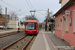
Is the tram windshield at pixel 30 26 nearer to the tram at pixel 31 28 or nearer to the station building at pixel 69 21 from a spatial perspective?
the tram at pixel 31 28

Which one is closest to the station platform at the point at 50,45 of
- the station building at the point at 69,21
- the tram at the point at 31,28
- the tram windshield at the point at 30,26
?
the station building at the point at 69,21

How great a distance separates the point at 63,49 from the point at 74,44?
4.25 ft

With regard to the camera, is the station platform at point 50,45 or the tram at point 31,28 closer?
the station platform at point 50,45

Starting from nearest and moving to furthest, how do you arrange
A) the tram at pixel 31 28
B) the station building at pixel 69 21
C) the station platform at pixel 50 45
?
the station platform at pixel 50 45
the station building at pixel 69 21
the tram at pixel 31 28

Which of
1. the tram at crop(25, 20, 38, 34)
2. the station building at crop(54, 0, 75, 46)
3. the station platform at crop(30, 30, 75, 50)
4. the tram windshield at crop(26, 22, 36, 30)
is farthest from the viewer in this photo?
the tram windshield at crop(26, 22, 36, 30)

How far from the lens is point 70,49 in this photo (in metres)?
7.82

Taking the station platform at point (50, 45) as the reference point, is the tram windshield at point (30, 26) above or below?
above

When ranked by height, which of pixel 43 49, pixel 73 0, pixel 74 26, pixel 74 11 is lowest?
pixel 43 49

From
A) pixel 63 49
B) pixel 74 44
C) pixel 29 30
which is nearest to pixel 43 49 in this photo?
pixel 63 49

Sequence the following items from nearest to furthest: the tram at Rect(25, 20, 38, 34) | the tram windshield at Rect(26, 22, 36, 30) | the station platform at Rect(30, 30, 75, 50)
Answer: the station platform at Rect(30, 30, 75, 50) → the tram at Rect(25, 20, 38, 34) → the tram windshield at Rect(26, 22, 36, 30)

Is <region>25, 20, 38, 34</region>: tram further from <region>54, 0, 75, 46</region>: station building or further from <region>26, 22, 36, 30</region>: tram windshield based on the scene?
<region>54, 0, 75, 46</region>: station building

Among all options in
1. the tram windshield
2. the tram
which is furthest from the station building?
the tram windshield

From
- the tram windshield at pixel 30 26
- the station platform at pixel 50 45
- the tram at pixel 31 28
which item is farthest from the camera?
the tram windshield at pixel 30 26

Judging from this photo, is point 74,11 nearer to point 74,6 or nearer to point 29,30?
point 74,6
